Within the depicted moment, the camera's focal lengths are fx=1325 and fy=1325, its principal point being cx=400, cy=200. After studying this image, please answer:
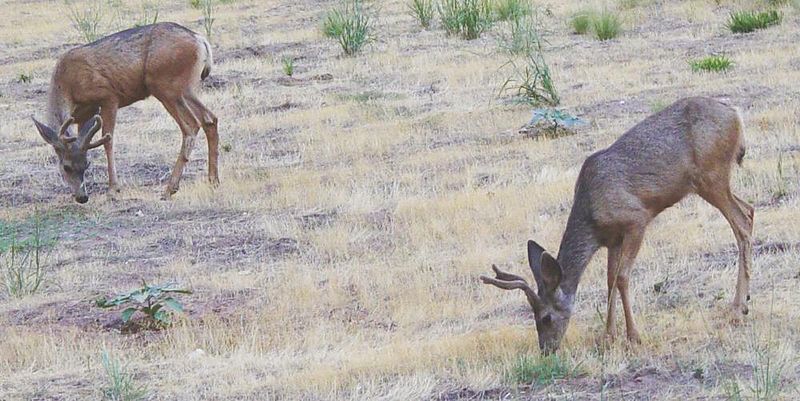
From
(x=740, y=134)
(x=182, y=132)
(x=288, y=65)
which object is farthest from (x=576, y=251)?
(x=288, y=65)

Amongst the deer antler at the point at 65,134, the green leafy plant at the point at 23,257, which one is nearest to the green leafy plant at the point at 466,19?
the deer antler at the point at 65,134

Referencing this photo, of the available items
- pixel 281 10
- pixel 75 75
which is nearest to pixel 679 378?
pixel 75 75

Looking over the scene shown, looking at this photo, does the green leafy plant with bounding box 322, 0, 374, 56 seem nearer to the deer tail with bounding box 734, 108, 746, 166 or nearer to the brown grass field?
the brown grass field

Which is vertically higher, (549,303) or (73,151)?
(549,303)

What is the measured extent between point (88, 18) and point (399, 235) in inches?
710

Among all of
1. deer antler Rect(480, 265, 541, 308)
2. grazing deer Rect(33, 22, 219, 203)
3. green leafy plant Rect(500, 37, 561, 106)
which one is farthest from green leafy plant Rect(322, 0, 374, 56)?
deer antler Rect(480, 265, 541, 308)

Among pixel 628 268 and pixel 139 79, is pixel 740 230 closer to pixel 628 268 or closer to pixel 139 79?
pixel 628 268

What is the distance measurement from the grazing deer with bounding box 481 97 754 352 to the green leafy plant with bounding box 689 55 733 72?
862 cm

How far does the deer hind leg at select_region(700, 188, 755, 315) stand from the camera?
8688 millimetres

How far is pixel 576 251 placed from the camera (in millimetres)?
8562

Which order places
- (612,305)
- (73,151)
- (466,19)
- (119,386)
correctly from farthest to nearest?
(466,19), (73,151), (612,305), (119,386)

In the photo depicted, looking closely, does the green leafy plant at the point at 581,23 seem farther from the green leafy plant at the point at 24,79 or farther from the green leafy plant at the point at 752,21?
the green leafy plant at the point at 24,79

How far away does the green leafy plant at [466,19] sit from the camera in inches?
888

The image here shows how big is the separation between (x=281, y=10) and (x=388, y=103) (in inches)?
436
